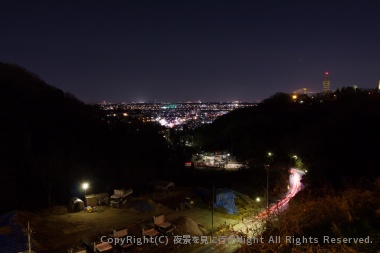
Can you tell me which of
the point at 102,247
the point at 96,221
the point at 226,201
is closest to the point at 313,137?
the point at 226,201

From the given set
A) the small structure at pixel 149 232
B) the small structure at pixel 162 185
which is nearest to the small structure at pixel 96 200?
the small structure at pixel 162 185

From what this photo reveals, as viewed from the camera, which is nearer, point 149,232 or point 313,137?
point 149,232

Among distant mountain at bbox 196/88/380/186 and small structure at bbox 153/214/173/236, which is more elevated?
distant mountain at bbox 196/88/380/186

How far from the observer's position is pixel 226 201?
15.9 m

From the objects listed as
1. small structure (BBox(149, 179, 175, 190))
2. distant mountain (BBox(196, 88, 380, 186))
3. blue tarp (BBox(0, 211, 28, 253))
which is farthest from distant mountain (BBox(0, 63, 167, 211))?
distant mountain (BBox(196, 88, 380, 186))

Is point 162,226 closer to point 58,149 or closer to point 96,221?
point 96,221

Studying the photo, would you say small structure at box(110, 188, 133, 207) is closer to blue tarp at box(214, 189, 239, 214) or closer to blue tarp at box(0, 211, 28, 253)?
blue tarp at box(214, 189, 239, 214)

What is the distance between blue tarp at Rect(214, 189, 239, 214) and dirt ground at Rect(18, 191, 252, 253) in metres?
0.44

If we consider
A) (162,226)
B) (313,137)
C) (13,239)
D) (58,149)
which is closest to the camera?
(13,239)

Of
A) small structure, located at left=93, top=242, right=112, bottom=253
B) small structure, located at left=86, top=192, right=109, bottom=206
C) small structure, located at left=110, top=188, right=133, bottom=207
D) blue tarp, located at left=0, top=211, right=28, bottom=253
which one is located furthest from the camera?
small structure, located at left=86, top=192, right=109, bottom=206

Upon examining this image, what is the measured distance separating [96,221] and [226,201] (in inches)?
273

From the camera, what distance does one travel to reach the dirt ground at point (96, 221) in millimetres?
12107

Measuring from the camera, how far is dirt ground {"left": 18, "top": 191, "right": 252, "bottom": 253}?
12.1 meters

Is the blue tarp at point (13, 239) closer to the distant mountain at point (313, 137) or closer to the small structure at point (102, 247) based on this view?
the small structure at point (102, 247)
